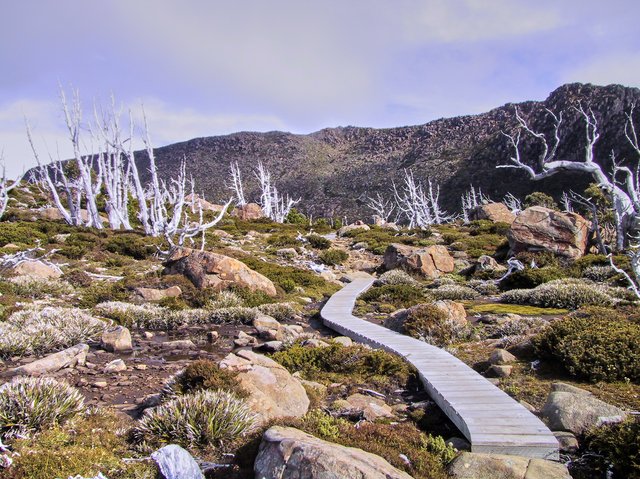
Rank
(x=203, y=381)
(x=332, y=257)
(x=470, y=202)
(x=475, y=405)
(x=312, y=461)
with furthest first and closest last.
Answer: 1. (x=470, y=202)
2. (x=332, y=257)
3. (x=203, y=381)
4. (x=475, y=405)
5. (x=312, y=461)

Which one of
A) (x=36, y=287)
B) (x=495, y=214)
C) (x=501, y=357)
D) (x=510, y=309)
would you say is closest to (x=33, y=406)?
(x=501, y=357)

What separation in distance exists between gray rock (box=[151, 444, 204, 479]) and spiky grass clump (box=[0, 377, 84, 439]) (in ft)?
5.88

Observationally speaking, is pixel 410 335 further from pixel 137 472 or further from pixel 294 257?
pixel 294 257

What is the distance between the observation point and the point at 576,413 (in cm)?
549

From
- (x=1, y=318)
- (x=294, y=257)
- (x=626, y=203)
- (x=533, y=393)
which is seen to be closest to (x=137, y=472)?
(x=533, y=393)

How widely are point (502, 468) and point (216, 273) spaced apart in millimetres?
12680

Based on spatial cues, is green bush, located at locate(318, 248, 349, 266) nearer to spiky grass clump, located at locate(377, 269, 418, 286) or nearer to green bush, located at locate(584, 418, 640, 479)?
spiky grass clump, located at locate(377, 269, 418, 286)

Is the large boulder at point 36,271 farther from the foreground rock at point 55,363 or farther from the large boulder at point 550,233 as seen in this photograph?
the large boulder at point 550,233

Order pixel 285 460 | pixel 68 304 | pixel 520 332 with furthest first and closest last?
pixel 68 304
pixel 520 332
pixel 285 460

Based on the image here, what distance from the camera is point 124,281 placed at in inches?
634

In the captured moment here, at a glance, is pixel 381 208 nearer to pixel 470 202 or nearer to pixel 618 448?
pixel 470 202

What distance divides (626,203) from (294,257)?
15162 mm

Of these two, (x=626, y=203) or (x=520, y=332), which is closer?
(x=520, y=332)

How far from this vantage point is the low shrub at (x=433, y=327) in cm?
1057
